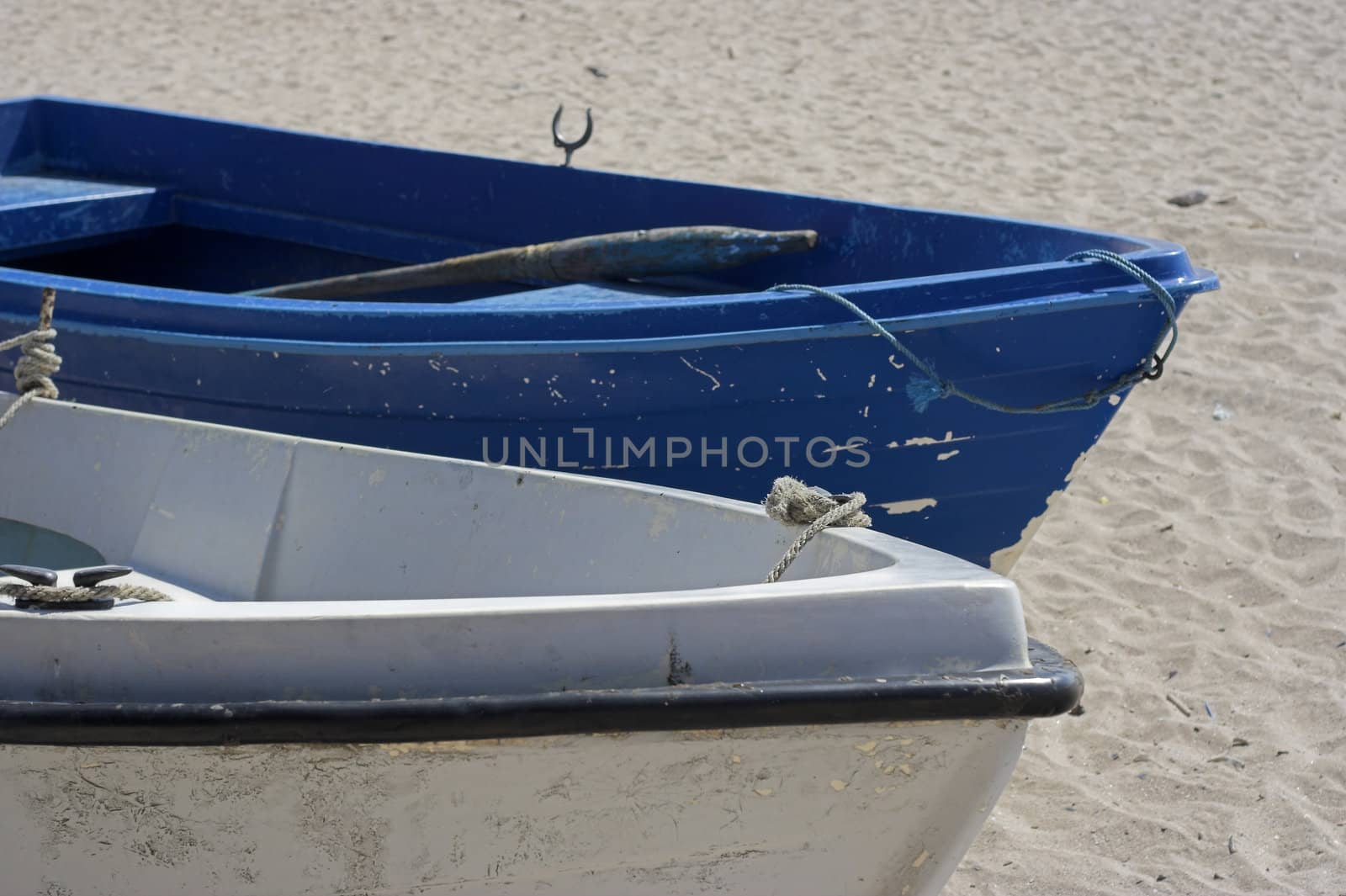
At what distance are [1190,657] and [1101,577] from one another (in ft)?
1.76

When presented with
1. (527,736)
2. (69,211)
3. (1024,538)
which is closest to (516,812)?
(527,736)

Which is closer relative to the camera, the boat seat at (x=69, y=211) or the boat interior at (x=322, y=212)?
the boat interior at (x=322, y=212)

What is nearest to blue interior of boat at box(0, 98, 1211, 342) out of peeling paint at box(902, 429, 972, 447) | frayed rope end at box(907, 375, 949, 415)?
frayed rope end at box(907, 375, 949, 415)

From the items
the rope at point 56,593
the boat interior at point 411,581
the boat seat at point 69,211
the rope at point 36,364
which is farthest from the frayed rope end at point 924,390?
the boat seat at point 69,211

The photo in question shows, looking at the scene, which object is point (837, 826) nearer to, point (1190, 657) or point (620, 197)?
point (1190, 657)

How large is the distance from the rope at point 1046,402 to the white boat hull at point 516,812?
1.35 metres

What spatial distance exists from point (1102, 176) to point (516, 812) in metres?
7.12

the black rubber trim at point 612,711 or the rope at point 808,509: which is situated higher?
the rope at point 808,509

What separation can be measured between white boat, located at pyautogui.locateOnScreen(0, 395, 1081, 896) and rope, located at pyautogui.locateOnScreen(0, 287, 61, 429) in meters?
1.19

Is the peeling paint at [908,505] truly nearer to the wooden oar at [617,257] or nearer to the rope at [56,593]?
the wooden oar at [617,257]

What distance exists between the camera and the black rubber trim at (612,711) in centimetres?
194

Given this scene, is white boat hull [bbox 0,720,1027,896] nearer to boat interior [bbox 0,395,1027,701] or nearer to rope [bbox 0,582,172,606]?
boat interior [bbox 0,395,1027,701]

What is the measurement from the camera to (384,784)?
6.66ft

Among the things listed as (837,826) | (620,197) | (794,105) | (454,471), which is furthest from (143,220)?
(794,105)
